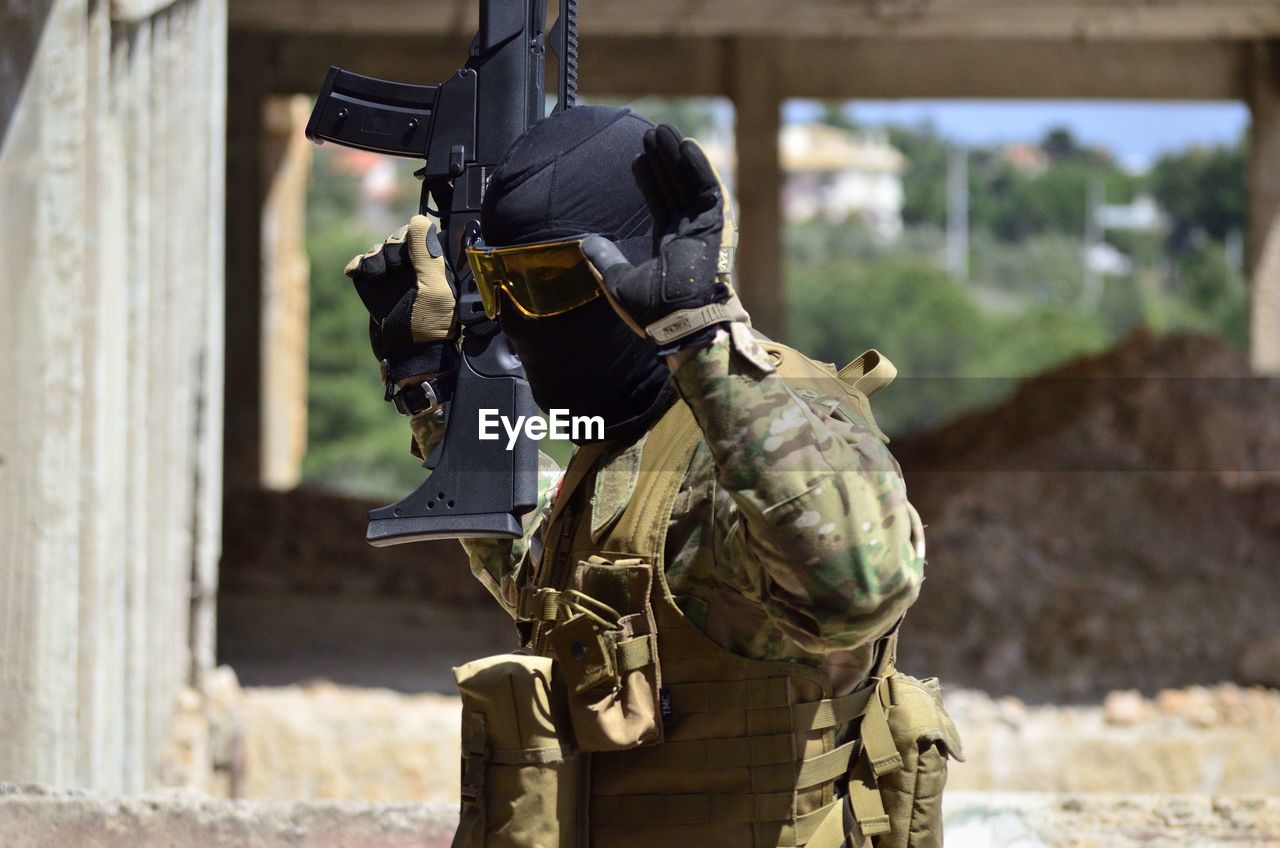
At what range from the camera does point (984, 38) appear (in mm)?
11242

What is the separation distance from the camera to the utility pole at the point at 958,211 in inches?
2047

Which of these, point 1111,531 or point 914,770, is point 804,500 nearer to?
point 914,770

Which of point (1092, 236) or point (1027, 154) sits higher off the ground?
point (1027, 154)

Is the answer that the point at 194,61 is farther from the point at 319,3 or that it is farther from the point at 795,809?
the point at 795,809

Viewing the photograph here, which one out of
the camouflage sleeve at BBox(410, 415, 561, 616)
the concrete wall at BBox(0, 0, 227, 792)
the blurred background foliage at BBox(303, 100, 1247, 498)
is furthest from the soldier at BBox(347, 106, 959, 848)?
the blurred background foliage at BBox(303, 100, 1247, 498)

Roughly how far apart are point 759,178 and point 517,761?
10161mm

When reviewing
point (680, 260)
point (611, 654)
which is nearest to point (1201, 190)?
point (611, 654)

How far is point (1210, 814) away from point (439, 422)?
2.74 m

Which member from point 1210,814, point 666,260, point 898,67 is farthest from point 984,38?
point 666,260

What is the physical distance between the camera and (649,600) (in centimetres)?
191

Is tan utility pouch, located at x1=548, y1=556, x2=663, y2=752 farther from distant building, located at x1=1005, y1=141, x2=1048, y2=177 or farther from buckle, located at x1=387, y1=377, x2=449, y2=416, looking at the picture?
distant building, located at x1=1005, y1=141, x2=1048, y2=177

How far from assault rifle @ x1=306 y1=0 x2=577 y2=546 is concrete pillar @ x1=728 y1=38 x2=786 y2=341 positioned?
8790mm

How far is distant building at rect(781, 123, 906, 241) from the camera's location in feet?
231

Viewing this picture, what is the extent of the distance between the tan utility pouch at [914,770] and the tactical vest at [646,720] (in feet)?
0.17
